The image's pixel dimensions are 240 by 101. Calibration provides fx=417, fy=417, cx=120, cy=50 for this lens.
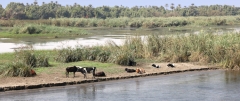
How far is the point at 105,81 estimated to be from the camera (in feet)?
64.7

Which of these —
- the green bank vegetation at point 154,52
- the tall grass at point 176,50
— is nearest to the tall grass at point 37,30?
the green bank vegetation at point 154,52

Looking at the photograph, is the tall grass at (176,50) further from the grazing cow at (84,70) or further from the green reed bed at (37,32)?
the green reed bed at (37,32)

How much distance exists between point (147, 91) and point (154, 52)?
11.0 meters

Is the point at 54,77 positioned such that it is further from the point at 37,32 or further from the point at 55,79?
the point at 37,32

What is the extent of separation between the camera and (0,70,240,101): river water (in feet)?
52.0

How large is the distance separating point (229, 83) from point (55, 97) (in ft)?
27.6

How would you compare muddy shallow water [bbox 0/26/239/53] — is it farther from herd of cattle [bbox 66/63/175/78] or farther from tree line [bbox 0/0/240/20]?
tree line [bbox 0/0/240/20]

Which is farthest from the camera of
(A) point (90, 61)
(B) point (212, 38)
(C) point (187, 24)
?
(C) point (187, 24)

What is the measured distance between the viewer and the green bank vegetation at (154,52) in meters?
23.9

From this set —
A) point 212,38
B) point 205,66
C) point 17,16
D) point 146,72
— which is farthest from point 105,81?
point 17,16

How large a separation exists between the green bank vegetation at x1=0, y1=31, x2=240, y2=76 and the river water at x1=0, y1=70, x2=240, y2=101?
3.76m

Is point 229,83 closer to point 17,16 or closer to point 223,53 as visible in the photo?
point 223,53

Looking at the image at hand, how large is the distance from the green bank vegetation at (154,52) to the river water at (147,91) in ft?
12.3

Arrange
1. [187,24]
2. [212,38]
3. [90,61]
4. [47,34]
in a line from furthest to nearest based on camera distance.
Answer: [187,24], [47,34], [212,38], [90,61]
